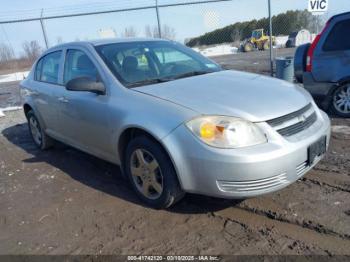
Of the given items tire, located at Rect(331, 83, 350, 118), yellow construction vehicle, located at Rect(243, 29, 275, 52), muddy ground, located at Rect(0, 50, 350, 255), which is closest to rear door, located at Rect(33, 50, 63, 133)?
muddy ground, located at Rect(0, 50, 350, 255)

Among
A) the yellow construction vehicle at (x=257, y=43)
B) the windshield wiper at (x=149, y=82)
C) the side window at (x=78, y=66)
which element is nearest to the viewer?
the windshield wiper at (x=149, y=82)

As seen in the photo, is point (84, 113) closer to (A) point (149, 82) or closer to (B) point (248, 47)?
(A) point (149, 82)

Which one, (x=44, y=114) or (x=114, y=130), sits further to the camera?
(x=44, y=114)

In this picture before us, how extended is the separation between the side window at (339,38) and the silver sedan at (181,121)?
8.65 feet

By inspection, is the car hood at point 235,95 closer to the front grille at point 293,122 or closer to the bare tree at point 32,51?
the front grille at point 293,122

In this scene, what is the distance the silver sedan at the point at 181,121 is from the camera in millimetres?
2836

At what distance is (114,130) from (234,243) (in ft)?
5.22

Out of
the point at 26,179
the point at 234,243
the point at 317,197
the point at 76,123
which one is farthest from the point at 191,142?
the point at 26,179

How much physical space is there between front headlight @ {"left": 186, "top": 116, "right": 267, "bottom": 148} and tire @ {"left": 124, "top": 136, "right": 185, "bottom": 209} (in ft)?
1.46

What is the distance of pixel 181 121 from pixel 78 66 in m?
1.94

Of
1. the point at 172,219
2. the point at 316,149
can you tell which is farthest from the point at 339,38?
the point at 172,219

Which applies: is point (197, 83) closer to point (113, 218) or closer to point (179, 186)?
point (179, 186)

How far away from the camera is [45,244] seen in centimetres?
308


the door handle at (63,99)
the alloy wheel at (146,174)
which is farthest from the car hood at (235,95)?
the door handle at (63,99)
